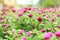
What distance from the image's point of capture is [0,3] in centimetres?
1167

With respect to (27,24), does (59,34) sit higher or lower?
higher

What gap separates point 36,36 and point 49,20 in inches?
21.2

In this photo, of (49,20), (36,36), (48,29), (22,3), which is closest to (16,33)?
(36,36)

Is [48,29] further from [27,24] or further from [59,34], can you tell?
[59,34]

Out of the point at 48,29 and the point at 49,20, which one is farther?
the point at 49,20

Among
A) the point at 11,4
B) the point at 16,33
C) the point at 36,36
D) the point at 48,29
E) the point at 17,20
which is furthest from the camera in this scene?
the point at 11,4

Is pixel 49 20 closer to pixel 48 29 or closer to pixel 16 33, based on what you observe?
A: pixel 48 29

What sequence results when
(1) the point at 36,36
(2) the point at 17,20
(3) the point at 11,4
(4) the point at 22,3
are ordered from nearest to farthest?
(1) the point at 36,36
(2) the point at 17,20
(3) the point at 11,4
(4) the point at 22,3

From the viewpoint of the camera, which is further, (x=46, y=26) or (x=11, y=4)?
(x=11, y=4)

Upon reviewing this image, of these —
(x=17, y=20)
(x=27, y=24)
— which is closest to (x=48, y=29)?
(x=27, y=24)

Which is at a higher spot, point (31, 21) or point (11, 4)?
point (31, 21)

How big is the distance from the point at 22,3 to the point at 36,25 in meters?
12.2

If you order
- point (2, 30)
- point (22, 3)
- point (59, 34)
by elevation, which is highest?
point (59, 34)

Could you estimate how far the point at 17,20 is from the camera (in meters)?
2.31
